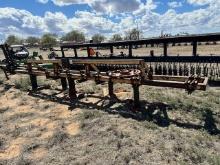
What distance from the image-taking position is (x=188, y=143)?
6.40 meters

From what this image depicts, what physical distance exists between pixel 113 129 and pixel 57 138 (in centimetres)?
147

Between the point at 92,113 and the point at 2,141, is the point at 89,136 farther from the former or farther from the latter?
the point at 2,141

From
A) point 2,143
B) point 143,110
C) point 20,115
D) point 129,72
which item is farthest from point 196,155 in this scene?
point 20,115

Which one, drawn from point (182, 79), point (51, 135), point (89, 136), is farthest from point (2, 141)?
point (182, 79)

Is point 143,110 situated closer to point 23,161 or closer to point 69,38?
point 23,161

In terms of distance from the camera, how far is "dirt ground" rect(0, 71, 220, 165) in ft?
20.1

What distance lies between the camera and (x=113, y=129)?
24.5 ft

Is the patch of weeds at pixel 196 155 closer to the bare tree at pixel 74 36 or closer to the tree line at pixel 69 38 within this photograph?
the tree line at pixel 69 38

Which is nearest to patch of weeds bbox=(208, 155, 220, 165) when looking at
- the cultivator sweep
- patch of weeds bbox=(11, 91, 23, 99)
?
the cultivator sweep

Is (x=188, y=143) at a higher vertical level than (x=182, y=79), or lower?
lower

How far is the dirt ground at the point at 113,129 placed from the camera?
Result: 6.13 metres

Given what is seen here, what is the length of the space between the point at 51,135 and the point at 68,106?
2.61 meters

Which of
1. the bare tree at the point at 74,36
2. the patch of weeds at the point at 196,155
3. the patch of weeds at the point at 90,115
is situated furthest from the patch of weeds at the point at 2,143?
the bare tree at the point at 74,36

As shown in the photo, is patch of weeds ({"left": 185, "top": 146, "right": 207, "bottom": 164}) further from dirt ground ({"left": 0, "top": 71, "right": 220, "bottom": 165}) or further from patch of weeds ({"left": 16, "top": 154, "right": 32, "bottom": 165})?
patch of weeds ({"left": 16, "top": 154, "right": 32, "bottom": 165})
